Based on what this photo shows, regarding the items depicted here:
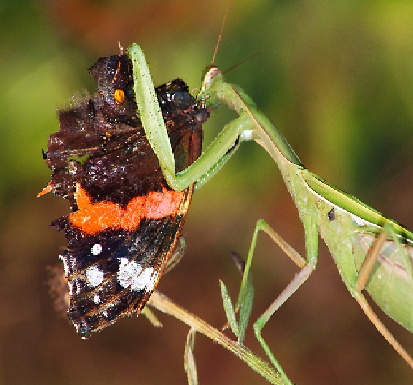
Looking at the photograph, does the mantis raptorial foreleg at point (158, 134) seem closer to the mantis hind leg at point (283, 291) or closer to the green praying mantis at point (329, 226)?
the green praying mantis at point (329, 226)

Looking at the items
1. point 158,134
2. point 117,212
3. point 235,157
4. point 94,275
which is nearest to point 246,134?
point 158,134

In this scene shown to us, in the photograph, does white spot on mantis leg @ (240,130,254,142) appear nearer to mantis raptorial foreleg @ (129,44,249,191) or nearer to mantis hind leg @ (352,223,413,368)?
mantis raptorial foreleg @ (129,44,249,191)

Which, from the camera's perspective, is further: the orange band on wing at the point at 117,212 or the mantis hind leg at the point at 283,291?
the mantis hind leg at the point at 283,291

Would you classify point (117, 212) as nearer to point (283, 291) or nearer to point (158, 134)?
point (158, 134)

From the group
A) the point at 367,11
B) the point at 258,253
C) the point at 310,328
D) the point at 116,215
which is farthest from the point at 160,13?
the point at 310,328

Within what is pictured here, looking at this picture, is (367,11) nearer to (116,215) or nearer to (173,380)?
(116,215)

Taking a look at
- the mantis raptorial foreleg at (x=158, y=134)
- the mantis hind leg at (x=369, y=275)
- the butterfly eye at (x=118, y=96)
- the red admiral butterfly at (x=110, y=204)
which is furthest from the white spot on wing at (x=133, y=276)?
the mantis hind leg at (x=369, y=275)
